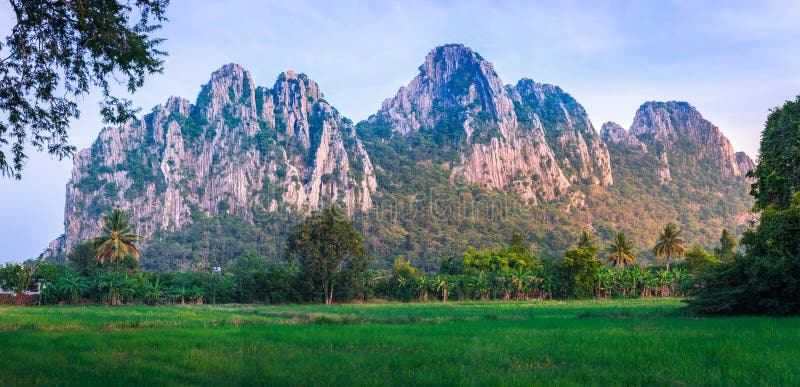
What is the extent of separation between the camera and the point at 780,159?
2470 cm

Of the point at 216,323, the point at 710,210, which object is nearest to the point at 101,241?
the point at 216,323

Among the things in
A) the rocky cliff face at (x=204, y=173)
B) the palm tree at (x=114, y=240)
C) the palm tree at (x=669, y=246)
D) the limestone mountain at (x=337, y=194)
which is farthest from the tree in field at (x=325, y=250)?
the rocky cliff face at (x=204, y=173)

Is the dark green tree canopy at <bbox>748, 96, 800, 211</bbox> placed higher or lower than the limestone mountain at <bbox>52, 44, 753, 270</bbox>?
lower

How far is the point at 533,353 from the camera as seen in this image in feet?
36.4

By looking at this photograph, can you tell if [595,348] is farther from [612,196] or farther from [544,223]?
[612,196]

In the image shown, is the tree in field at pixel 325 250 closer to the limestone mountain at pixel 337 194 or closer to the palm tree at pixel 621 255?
the palm tree at pixel 621 255

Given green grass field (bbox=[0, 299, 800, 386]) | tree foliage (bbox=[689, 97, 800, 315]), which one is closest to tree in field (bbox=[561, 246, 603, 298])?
tree foliage (bbox=[689, 97, 800, 315])

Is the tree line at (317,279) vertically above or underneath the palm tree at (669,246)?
underneath

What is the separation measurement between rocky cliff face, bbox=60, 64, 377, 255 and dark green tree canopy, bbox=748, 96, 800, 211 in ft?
464

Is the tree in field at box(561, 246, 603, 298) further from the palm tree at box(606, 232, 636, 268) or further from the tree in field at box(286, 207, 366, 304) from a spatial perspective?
the tree in field at box(286, 207, 366, 304)

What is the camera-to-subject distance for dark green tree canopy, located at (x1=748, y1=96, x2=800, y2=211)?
78.8 feet

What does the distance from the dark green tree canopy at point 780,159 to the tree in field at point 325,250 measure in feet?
114

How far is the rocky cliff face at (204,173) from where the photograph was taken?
16575cm

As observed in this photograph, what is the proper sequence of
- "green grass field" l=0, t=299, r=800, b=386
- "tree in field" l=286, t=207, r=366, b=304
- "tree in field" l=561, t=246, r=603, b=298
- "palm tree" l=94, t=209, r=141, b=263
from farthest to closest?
"tree in field" l=561, t=246, r=603, b=298, "palm tree" l=94, t=209, r=141, b=263, "tree in field" l=286, t=207, r=366, b=304, "green grass field" l=0, t=299, r=800, b=386
